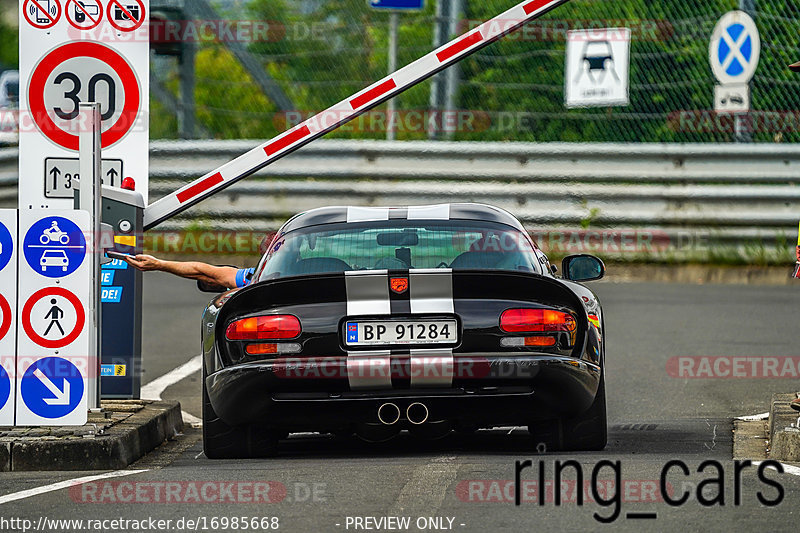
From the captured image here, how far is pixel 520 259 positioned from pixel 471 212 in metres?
0.58

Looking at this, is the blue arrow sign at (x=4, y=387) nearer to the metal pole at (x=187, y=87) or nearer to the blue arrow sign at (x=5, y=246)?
the blue arrow sign at (x=5, y=246)

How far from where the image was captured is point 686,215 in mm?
16859

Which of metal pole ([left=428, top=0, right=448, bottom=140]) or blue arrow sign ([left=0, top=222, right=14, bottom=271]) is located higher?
metal pole ([left=428, top=0, right=448, bottom=140])

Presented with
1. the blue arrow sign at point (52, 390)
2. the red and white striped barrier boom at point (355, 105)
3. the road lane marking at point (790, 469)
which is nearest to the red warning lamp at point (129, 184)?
the red and white striped barrier boom at point (355, 105)

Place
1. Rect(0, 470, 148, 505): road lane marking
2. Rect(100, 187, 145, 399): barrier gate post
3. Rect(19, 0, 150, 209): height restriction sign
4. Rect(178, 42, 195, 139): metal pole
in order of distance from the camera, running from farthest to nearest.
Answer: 1. Rect(178, 42, 195, 139): metal pole
2. Rect(100, 187, 145, 399): barrier gate post
3. Rect(19, 0, 150, 209): height restriction sign
4. Rect(0, 470, 148, 505): road lane marking

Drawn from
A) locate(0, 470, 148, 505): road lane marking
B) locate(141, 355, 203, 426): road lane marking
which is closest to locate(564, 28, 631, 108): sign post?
locate(141, 355, 203, 426): road lane marking

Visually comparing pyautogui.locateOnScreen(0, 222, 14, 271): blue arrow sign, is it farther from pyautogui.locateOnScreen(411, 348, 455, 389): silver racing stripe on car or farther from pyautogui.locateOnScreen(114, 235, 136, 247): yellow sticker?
pyautogui.locateOnScreen(411, 348, 455, 389): silver racing stripe on car

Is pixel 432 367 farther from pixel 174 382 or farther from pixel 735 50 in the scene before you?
pixel 735 50

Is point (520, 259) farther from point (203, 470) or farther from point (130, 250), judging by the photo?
point (130, 250)

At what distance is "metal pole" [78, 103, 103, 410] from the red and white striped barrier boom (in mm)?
1084

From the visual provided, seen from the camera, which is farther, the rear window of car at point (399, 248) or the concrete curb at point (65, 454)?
the rear window of car at point (399, 248)

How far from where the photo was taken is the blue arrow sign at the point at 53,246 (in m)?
Result: 7.87

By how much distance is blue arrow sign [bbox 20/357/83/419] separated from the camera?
25.6 feet

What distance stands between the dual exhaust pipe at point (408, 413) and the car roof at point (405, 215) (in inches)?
47.1
